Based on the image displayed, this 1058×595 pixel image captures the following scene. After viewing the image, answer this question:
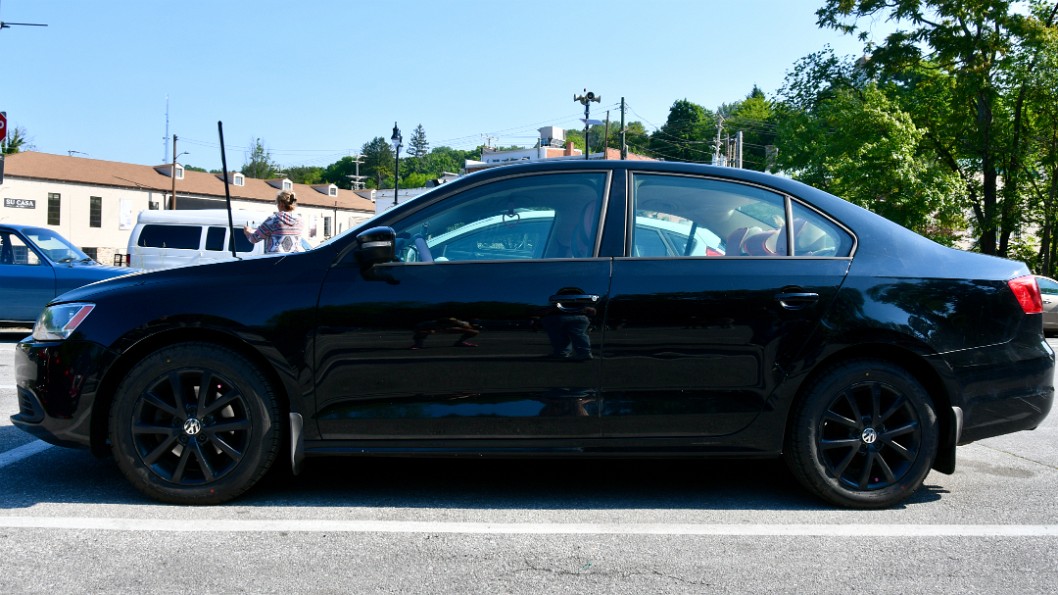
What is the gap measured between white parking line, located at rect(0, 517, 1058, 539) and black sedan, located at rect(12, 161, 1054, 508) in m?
0.27

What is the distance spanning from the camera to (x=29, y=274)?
11.7m

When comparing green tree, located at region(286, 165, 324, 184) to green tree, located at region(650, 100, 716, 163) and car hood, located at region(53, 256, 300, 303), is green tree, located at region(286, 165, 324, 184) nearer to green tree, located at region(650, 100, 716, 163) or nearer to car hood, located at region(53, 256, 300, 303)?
green tree, located at region(650, 100, 716, 163)

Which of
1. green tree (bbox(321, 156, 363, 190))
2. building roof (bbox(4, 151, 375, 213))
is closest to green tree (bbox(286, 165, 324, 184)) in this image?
green tree (bbox(321, 156, 363, 190))

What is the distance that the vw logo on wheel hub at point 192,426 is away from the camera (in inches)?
155

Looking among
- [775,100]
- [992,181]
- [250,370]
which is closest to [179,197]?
[775,100]

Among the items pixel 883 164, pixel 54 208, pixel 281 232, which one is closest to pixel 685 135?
pixel 54 208

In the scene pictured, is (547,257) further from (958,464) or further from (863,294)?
(958,464)

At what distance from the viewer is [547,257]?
410 centimetres

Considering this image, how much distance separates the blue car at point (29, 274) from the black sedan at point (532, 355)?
846 cm

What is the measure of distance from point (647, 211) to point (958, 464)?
2.47m

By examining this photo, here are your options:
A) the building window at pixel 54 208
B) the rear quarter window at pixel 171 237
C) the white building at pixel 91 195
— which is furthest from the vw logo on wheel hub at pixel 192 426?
the building window at pixel 54 208

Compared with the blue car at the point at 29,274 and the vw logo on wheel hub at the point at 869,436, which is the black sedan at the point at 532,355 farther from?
the blue car at the point at 29,274

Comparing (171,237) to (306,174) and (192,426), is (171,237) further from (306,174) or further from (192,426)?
(306,174)

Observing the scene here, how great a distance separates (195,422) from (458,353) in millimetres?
1181
